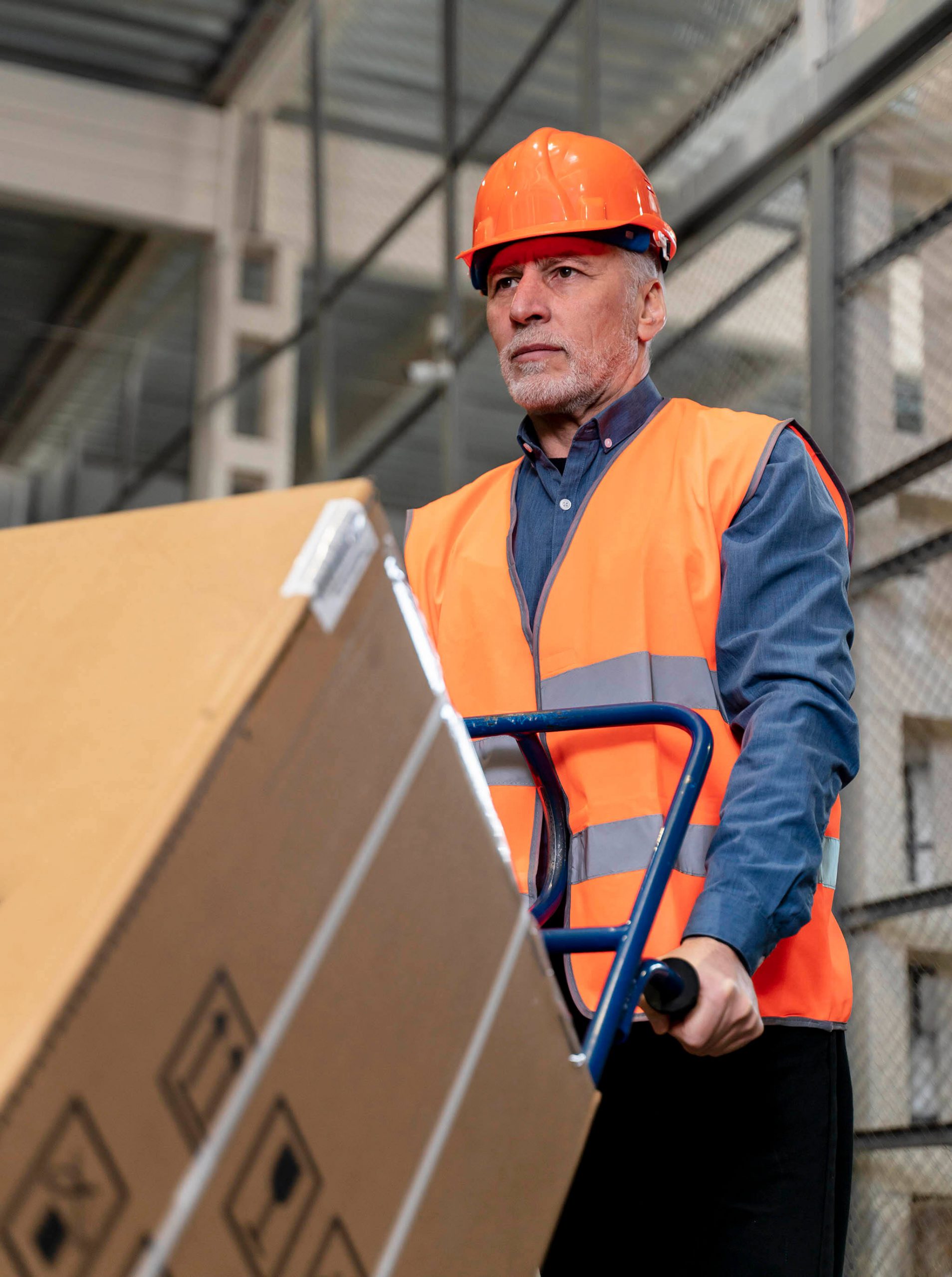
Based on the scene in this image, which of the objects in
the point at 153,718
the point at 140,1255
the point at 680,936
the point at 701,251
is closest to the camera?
the point at 140,1255

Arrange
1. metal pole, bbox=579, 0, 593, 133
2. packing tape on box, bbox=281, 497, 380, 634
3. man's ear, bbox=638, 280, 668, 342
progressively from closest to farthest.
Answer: packing tape on box, bbox=281, 497, 380, 634, man's ear, bbox=638, 280, 668, 342, metal pole, bbox=579, 0, 593, 133

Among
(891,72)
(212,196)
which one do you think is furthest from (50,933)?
(212,196)

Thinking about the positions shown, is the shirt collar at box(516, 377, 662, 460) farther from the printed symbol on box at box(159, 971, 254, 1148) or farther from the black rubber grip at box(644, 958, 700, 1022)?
the printed symbol on box at box(159, 971, 254, 1148)

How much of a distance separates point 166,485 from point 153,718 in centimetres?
821

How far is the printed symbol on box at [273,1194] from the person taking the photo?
88 centimetres

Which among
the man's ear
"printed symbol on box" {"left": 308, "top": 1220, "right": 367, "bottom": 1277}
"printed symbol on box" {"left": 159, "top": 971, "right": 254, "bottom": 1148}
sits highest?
the man's ear

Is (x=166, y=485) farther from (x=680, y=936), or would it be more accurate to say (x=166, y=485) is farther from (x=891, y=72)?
(x=680, y=936)

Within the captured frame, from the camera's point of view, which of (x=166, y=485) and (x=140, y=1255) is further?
(x=166, y=485)

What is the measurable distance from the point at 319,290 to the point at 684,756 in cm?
559

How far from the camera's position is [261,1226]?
0.89 metres

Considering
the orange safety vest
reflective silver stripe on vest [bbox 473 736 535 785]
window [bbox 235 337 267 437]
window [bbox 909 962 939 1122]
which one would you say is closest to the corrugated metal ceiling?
window [bbox 235 337 267 437]

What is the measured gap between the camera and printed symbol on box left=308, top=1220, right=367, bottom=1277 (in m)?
0.93

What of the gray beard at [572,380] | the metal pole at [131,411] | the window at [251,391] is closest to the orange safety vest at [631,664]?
the gray beard at [572,380]

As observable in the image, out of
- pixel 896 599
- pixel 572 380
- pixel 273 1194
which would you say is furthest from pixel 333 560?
pixel 896 599
